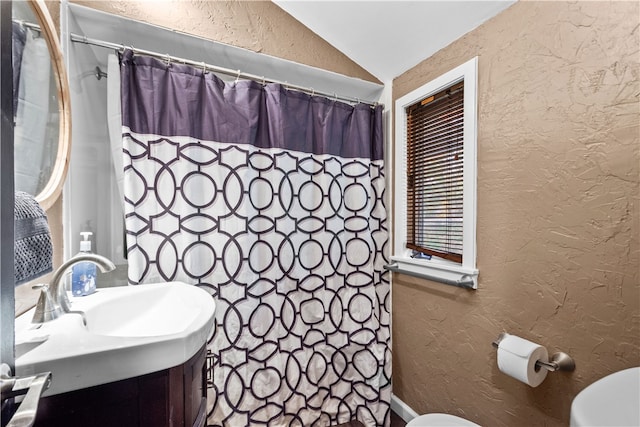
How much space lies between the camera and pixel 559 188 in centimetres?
102

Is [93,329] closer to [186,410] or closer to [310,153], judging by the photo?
[186,410]

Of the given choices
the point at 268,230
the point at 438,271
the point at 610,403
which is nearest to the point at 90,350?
the point at 268,230

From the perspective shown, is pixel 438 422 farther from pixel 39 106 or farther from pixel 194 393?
pixel 39 106

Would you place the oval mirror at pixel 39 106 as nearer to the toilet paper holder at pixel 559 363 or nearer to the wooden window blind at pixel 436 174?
the wooden window blind at pixel 436 174

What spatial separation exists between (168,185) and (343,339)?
Result: 1295mm

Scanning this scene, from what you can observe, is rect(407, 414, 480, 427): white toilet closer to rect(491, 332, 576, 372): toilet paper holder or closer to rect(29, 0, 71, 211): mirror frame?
rect(491, 332, 576, 372): toilet paper holder

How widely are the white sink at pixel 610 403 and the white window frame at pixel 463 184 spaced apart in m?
0.64

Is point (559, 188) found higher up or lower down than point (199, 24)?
lower down

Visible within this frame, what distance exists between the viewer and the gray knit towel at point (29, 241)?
0.58 meters

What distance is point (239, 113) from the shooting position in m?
1.44

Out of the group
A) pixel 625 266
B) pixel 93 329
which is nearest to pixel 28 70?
pixel 93 329

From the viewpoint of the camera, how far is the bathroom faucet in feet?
2.36

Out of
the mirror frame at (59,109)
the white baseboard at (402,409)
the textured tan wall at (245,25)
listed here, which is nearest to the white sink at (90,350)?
the mirror frame at (59,109)

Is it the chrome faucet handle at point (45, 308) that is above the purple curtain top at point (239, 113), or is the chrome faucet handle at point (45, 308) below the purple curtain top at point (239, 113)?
below
